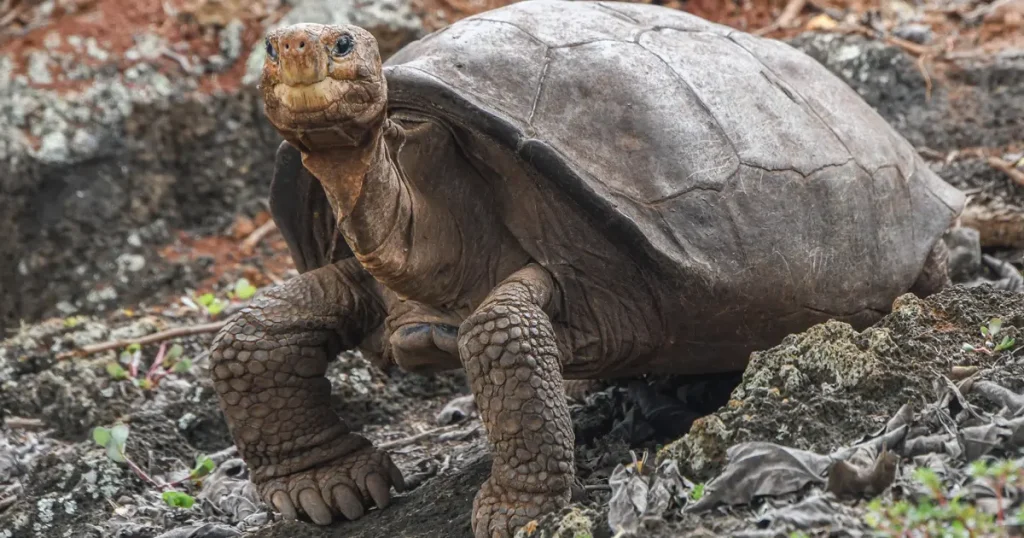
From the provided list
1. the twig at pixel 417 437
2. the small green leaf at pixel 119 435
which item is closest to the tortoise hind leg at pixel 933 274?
the twig at pixel 417 437

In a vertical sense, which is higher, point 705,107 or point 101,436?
point 705,107

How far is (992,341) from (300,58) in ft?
6.68

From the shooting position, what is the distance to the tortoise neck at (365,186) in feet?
11.4

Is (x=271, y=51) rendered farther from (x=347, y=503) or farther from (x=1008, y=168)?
(x=1008, y=168)

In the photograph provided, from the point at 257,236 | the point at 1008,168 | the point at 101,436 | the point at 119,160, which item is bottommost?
the point at 101,436

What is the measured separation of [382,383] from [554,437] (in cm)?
218

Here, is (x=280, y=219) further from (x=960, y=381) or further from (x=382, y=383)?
(x=960, y=381)

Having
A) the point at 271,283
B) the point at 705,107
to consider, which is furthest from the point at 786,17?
the point at 705,107

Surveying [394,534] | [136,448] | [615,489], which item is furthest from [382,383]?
[615,489]

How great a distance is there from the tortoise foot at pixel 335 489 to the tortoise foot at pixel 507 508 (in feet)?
2.12

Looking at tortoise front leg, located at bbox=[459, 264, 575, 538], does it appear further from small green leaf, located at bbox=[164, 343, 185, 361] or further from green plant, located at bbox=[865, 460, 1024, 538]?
small green leaf, located at bbox=[164, 343, 185, 361]

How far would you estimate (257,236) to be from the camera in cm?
750

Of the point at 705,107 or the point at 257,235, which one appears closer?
the point at 705,107

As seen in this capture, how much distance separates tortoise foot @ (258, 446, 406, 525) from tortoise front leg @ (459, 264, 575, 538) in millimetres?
641
